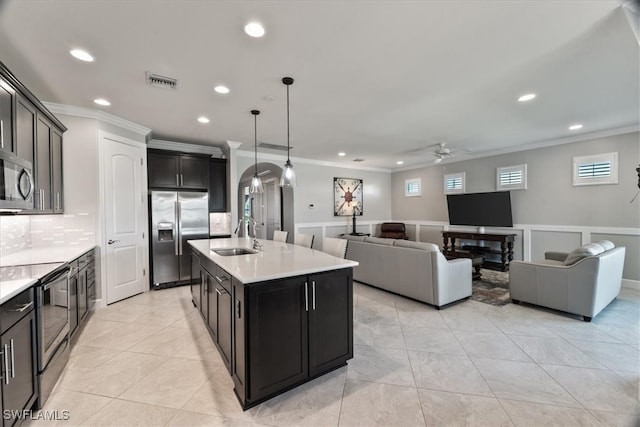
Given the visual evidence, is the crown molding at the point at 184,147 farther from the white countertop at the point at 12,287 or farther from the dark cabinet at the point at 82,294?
the white countertop at the point at 12,287

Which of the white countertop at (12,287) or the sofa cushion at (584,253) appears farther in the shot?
the sofa cushion at (584,253)

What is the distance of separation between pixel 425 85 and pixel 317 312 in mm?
2553

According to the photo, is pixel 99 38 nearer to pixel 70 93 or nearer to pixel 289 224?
pixel 70 93

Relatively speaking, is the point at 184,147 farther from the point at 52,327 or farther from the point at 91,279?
the point at 52,327

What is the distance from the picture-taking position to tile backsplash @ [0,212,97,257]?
2815 mm

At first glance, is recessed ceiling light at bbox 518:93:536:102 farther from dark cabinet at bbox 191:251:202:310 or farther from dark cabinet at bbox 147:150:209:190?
dark cabinet at bbox 147:150:209:190

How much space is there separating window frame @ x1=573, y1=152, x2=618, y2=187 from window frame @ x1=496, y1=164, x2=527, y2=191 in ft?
2.57

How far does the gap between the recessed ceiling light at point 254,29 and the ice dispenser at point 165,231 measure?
3.60m

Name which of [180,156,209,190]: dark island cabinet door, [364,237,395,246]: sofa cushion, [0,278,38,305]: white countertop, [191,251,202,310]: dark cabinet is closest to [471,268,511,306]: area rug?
[364,237,395,246]: sofa cushion

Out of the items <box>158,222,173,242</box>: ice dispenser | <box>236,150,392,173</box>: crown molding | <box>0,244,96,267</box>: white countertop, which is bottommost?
<box>0,244,96,267</box>: white countertop

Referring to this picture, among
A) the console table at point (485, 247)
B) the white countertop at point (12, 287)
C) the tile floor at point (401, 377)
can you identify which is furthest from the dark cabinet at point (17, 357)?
the console table at point (485, 247)

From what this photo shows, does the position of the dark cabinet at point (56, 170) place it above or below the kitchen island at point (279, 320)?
above

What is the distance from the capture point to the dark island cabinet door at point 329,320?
2096 mm

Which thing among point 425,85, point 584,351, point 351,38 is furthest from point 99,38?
point 584,351
